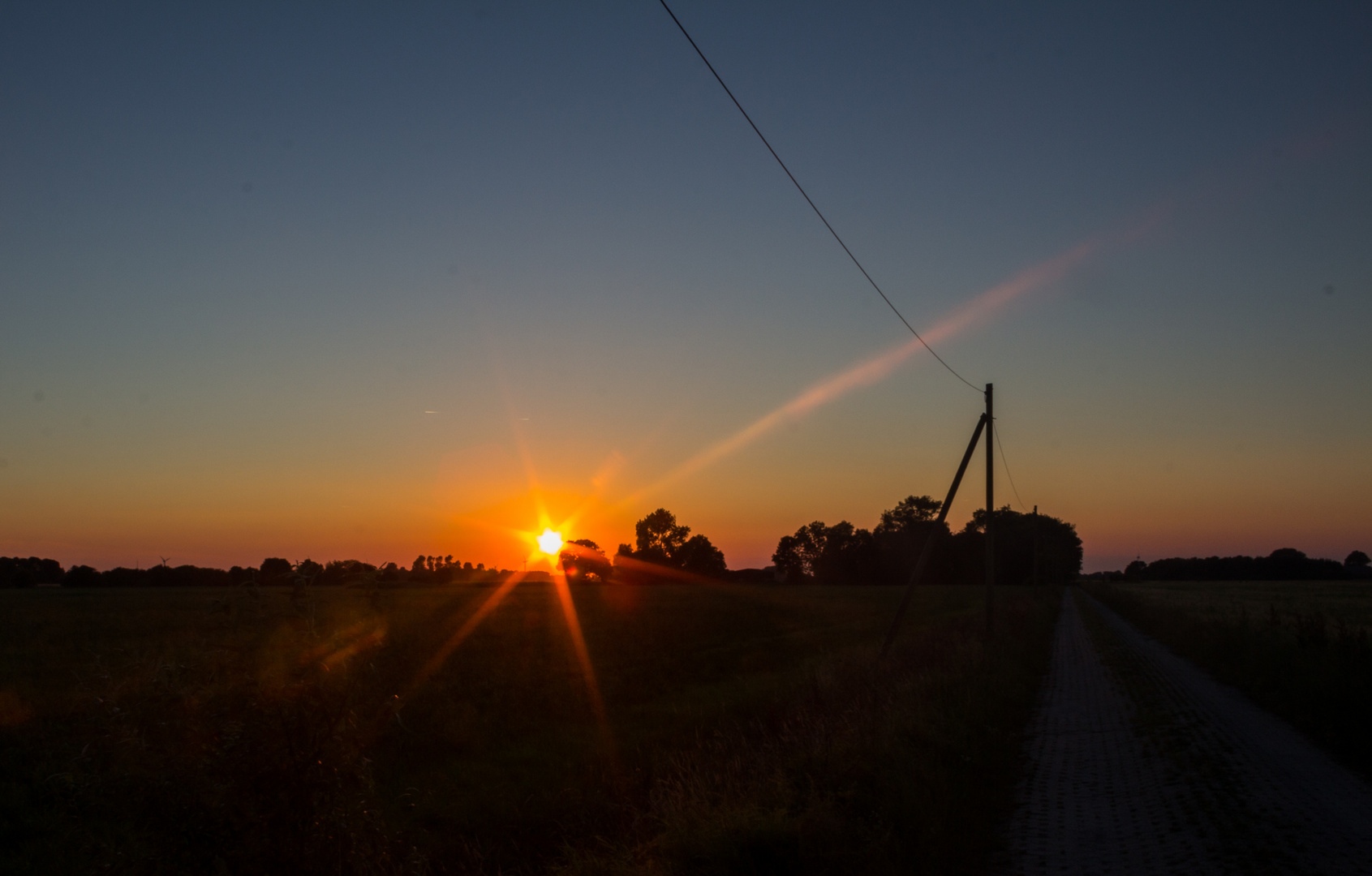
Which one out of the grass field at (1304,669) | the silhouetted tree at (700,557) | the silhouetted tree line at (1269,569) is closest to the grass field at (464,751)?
the grass field at (1304,669)

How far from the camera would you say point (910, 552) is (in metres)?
122

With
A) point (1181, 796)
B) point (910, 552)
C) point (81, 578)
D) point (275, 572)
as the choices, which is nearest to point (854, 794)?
point (1181, 796)

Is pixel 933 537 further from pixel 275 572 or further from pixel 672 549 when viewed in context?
pixel 672 549

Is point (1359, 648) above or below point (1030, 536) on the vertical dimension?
below

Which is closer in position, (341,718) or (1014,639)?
(341,718)

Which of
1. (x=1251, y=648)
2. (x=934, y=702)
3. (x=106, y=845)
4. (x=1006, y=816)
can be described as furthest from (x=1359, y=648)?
(x=106, y=845)

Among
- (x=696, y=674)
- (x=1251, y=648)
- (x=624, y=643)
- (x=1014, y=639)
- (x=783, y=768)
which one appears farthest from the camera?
(x=624, y=643)

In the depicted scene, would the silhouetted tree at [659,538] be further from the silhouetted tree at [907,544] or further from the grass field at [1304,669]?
the grass field at [1304,669]

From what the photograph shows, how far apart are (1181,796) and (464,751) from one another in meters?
12.8

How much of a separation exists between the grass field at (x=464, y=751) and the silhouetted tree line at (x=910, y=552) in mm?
84792

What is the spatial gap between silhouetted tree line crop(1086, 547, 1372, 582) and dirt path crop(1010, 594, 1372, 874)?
14701 centimetres

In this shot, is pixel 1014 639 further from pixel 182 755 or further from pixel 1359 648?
pixel 182 755

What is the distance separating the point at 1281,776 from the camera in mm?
9031

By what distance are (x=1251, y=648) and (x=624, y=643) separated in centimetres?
1885
